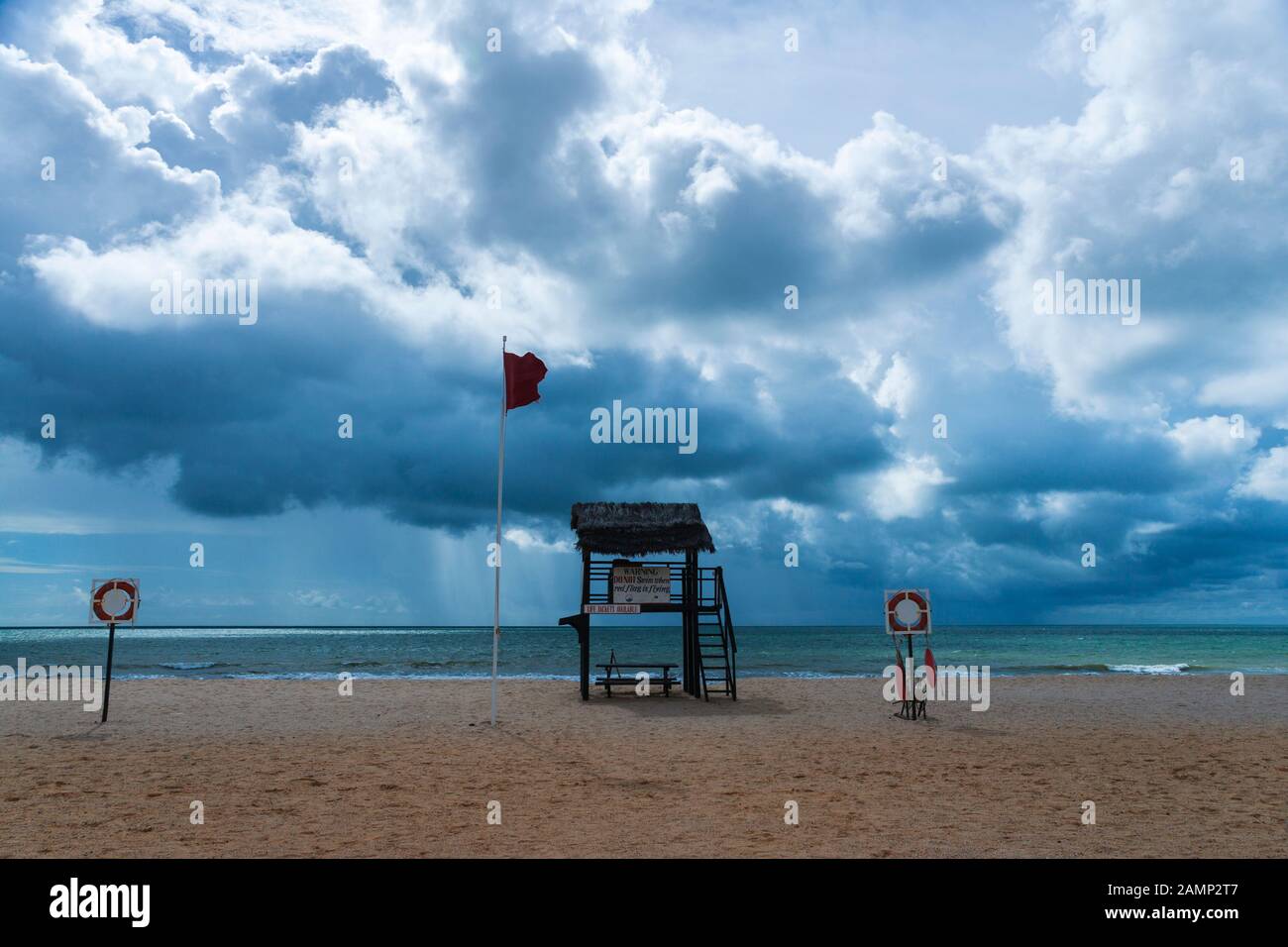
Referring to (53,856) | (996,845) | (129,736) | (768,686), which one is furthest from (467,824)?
(768,686)

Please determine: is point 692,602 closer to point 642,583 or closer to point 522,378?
point 642,583

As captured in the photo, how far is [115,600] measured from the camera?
1489cm

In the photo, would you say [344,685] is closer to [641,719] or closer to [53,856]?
[641,719]

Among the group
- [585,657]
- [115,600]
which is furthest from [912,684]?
[115,600]

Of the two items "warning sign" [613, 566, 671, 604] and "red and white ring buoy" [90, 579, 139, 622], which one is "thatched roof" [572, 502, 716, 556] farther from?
"red and white ring buoy" [90, 579, 139, 622]

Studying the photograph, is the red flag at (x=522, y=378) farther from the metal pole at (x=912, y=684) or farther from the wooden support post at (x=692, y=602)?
the metal pole at (x=912, y=684)

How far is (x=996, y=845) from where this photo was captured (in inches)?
279

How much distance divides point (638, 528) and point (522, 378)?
18.2 ft

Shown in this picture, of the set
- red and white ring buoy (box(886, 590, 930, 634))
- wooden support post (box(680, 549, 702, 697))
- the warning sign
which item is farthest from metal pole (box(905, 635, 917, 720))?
the warning sign

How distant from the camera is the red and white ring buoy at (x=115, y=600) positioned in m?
14.8

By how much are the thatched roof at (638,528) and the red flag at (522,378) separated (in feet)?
16.2

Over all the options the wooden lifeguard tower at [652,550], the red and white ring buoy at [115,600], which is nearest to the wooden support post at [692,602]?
the wooden lifeguard tower at [652,550]

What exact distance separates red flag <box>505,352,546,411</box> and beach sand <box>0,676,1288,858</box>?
219 inches
